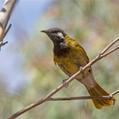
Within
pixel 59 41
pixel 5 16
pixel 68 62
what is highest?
pixel 5 16

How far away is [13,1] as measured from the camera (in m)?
2.29

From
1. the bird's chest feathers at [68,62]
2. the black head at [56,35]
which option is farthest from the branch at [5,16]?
the bird's chest feathers at [68,62]

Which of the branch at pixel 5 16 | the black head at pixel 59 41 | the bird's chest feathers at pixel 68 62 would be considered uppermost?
the branch at pixel 5 16

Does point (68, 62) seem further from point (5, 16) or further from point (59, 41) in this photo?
point (5, 16)

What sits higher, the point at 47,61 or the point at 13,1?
the point at 13,1

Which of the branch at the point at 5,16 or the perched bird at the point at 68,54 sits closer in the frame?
the branch at the point at 5,16

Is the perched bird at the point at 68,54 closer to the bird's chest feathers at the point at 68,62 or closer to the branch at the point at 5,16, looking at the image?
the bird's chest feathers at the point at 68,62

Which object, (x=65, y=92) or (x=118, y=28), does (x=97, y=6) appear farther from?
(x=65, y=92)

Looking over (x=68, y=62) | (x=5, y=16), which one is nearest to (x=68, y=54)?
(x=68, y=62)

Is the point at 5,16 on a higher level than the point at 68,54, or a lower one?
higher

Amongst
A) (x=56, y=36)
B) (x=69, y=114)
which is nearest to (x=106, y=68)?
(x=69, y=114)

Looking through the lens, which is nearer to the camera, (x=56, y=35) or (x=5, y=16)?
(x=5, y=16)

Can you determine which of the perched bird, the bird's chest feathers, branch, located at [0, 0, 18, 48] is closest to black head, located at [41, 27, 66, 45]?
the perched bird

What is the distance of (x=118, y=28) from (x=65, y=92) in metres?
1.02
